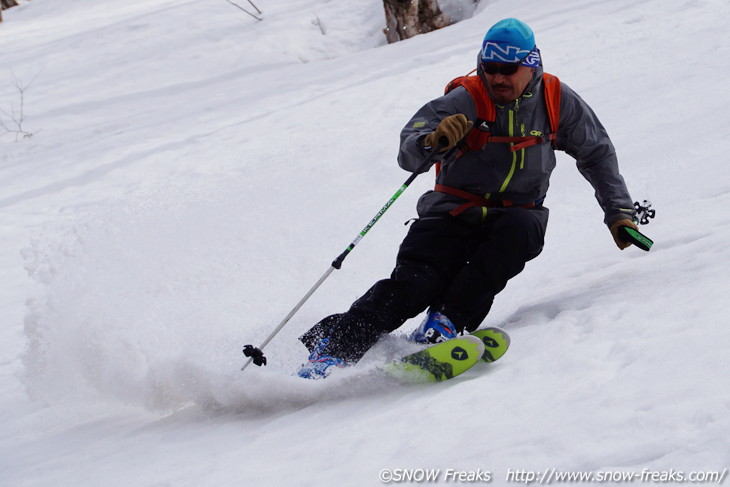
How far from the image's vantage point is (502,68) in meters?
3.78

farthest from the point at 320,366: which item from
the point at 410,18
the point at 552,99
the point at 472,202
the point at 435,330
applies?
the point at 410,18

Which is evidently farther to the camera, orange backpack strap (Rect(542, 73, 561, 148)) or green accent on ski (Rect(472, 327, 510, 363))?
orange backpack strap (Rect(542, 73, 561, 148))

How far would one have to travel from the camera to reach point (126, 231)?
6488 millimetres

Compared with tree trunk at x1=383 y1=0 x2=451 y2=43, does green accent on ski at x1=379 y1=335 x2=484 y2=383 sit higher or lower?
higher

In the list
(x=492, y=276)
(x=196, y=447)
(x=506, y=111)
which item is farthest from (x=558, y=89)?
(x=196, y=447)

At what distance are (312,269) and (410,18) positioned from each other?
8286 millimetres

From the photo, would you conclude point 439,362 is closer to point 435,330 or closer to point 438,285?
point 435,330

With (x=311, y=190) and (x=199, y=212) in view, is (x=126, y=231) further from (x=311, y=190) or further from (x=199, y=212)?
(x=311, y=190)

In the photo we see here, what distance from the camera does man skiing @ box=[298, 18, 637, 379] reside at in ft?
12.3

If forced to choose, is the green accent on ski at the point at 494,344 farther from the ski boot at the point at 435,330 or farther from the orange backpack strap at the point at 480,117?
the orange backpack strap at the point at 480,117

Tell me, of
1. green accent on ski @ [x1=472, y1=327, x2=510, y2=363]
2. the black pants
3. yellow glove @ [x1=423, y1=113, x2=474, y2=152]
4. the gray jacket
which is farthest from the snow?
yellow glove @ [x1=423, y1=113, x2=474, y2=152]

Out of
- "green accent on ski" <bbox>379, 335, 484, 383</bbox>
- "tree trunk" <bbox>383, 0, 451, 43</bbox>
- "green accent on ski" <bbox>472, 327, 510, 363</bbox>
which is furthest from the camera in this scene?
"tree trunk" <bbox>383, 0, 451, 43</bbox>

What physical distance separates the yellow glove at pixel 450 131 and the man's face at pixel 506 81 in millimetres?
249

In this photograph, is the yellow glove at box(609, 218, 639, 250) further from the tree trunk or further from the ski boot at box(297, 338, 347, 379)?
the tree trunk
